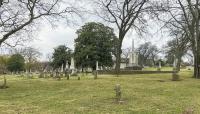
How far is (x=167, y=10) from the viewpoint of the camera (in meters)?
37.9

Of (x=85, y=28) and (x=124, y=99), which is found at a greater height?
(x=85, y=28)

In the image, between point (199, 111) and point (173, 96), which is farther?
point (173, 96)

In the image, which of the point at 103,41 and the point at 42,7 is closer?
the point at 42,7

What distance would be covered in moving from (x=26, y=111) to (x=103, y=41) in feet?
214

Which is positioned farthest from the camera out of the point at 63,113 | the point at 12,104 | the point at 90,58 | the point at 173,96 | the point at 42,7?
the point at 90,58

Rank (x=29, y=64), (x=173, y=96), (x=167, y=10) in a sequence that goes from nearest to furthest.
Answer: (x=173, y=96) → (x=167, y=10) → (x=29, y=64)

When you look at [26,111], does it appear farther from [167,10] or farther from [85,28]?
[85,28]

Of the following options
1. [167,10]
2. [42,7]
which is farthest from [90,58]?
[42,7]

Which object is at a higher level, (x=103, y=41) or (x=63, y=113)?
(x=103, y=41)

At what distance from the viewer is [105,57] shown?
81.0 meters

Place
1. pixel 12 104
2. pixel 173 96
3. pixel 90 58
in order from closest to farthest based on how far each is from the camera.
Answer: pixel 12 104 < pixel 173 96 < pixel 90 58

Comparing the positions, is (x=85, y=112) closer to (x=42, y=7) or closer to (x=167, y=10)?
(x=42, y=7)

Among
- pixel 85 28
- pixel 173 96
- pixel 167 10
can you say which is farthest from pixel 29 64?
pixel 173 96

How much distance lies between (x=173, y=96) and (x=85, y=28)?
208 feet
